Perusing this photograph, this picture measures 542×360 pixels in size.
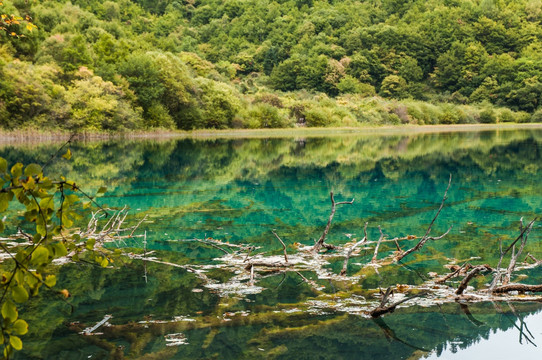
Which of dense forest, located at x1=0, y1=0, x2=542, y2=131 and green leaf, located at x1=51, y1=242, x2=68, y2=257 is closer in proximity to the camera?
green leaf, located at x1=51, y1=242, x2=68, y2=257

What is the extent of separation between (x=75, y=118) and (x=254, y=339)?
35.8m

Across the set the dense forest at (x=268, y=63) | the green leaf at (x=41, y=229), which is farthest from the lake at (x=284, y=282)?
the dense forest at (x=268, y=63)

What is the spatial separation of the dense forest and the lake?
27.2 m

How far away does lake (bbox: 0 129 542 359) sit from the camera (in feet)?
14.0

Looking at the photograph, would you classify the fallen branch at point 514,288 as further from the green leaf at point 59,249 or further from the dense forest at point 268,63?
the dense forest at point 268,63

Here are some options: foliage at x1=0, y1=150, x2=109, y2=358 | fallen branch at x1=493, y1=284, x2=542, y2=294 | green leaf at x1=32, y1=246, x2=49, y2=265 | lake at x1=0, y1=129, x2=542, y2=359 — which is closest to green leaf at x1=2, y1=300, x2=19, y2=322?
foliage at x1=0, y1=150, x2=109, y2=358

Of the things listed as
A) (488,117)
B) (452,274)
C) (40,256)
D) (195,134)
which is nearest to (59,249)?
(40,256)

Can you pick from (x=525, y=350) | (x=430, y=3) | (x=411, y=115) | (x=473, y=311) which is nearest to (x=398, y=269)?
(x=473, y=311)

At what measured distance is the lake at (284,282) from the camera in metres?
4.27

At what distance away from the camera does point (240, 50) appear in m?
102

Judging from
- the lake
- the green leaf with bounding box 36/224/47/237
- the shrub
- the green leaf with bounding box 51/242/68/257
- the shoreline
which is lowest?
the shrub

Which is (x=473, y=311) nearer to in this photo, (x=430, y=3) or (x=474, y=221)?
(x=474, y=221)

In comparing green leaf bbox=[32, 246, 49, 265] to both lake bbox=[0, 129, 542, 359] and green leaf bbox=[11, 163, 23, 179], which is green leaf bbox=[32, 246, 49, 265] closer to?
green leaf bbox=[11, 163, 23, 179]

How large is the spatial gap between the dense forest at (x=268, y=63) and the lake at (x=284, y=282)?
89.4ft
